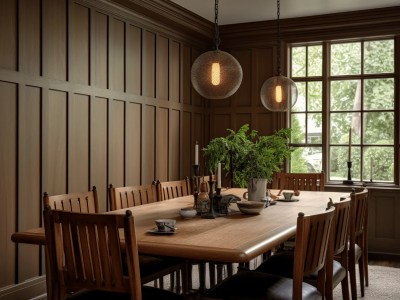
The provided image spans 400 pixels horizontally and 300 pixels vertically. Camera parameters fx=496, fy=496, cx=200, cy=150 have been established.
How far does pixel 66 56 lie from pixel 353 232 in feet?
8.89

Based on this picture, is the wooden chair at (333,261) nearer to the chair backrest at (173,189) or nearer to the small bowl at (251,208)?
the small bowl at (251,208)

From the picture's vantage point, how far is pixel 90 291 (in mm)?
2381

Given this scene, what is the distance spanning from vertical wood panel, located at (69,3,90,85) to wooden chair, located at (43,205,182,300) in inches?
93.6

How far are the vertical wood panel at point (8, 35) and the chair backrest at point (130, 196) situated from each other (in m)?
1.25

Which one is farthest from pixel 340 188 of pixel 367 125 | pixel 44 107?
pixel 44 107

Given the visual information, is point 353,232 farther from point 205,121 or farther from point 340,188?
point 205,121

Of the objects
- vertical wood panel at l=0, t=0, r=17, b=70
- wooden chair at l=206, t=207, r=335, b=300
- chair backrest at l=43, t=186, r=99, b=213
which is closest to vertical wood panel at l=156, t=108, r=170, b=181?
vertical wood panel at l=0, t=0, r=17, b=70

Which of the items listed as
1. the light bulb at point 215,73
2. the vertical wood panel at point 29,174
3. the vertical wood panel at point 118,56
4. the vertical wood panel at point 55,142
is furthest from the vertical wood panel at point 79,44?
the light bulb at point 215,73

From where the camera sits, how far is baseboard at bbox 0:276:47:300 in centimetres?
367

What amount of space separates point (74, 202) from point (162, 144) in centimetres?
276

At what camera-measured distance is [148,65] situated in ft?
17.7

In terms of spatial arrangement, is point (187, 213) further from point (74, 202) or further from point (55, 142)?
point (55, 142)

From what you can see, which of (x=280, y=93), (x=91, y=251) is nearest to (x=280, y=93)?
(x=280, y=93)

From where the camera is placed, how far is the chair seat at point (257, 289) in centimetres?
239
